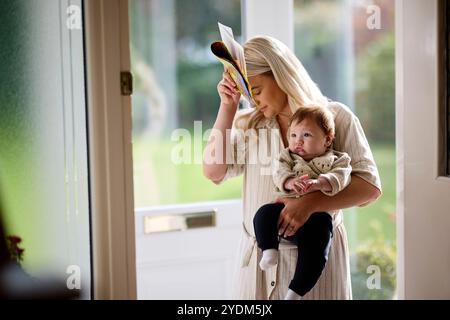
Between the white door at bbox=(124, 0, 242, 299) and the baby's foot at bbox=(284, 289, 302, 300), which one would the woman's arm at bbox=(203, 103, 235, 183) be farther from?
the white door at bbox=(124, 0, 242, 299)

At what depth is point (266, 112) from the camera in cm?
162

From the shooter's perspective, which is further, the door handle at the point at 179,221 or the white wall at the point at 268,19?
the door handle at the point at 179,221

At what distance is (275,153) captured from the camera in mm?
1629

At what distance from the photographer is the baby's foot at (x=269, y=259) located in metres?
1.53

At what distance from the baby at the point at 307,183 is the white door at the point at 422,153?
293mm

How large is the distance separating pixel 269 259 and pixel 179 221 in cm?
92

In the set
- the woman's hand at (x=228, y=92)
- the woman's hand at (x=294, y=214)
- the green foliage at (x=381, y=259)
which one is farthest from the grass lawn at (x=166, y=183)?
the woman's hand at (x=294, y=214)

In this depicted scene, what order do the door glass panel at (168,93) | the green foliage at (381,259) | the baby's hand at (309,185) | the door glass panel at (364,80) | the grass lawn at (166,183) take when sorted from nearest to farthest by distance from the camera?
1. the baby's hand at (309,185)
2. the door glass panel at (364,80)
3. the door glass panel at (168,93)
4. the grass lawn at (166,183)
5. the green foliage at (381,259)

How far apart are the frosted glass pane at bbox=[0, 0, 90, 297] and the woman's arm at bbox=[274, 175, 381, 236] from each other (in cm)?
56

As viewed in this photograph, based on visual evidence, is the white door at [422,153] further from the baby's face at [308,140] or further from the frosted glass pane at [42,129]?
the frosted glass pane at [42,129]

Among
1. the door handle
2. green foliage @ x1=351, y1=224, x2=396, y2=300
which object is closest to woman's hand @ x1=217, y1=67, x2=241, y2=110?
the door handle

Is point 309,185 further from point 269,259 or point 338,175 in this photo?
point 269,259
